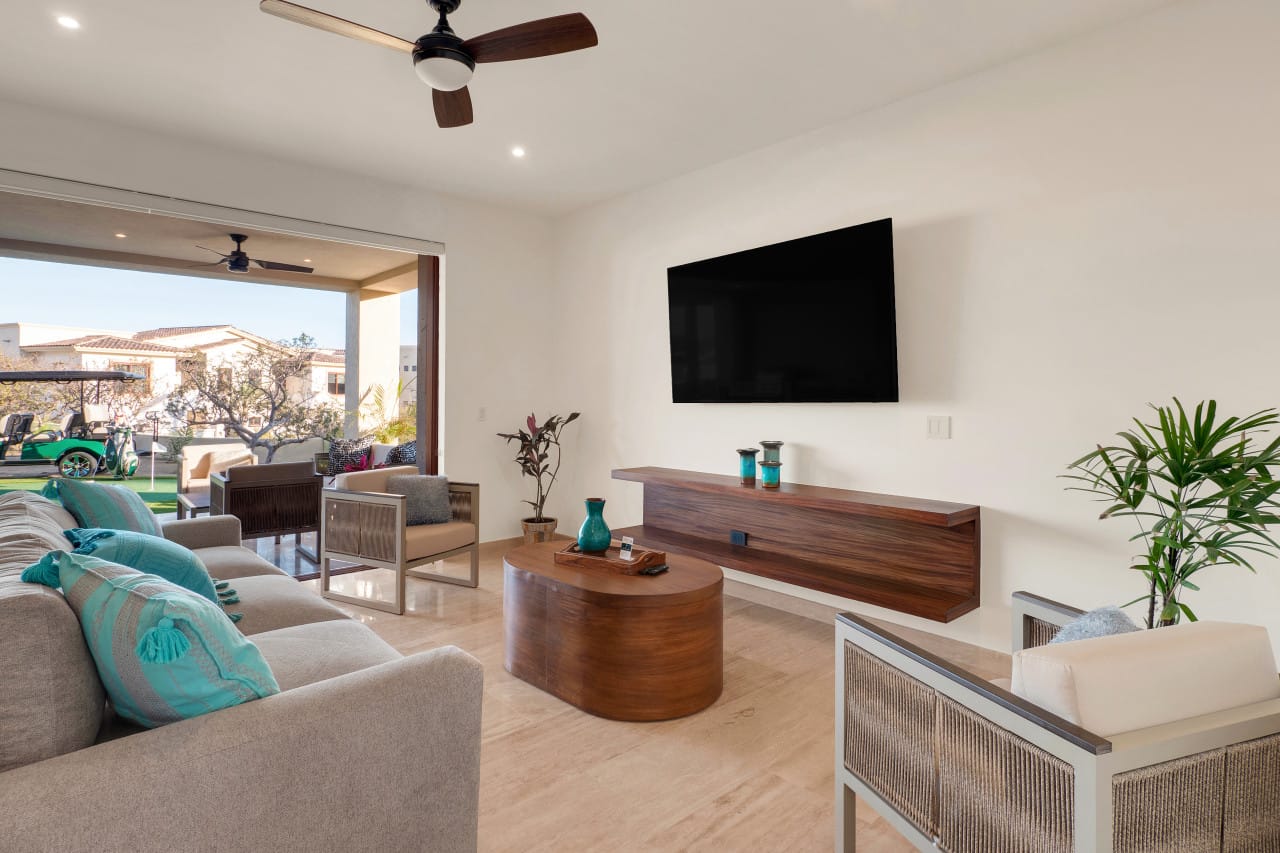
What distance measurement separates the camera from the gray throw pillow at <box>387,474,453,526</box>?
163 inches

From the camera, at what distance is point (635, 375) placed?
4.85 meters

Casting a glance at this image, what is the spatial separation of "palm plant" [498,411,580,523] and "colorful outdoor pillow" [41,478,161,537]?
287 centimetres

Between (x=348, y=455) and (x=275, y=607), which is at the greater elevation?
(x=348, y=455)

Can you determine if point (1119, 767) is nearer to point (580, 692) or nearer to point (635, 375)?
point (580, 692)

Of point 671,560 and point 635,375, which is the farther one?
point 635,375

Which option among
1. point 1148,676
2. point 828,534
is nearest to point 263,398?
point 828,534

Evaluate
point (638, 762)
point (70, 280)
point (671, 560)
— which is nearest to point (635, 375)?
point (671, 560)

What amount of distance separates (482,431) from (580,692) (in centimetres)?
293

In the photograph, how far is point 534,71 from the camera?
9.98ft

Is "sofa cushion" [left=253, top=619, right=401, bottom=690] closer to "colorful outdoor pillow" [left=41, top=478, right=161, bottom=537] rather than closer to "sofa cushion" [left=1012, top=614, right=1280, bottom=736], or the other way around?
"colorful outdoor pillow" [left=41, top=478, right=161, bottom=537]

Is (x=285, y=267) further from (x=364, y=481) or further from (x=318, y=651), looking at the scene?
(x=318, y=651)

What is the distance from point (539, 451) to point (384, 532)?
68.3 inches

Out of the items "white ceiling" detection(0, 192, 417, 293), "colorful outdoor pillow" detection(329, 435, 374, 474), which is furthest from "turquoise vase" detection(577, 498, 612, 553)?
"colorful outdoor pillow" detection(329, 435, 374, 474)

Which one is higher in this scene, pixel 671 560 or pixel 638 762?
pixel 671 560
